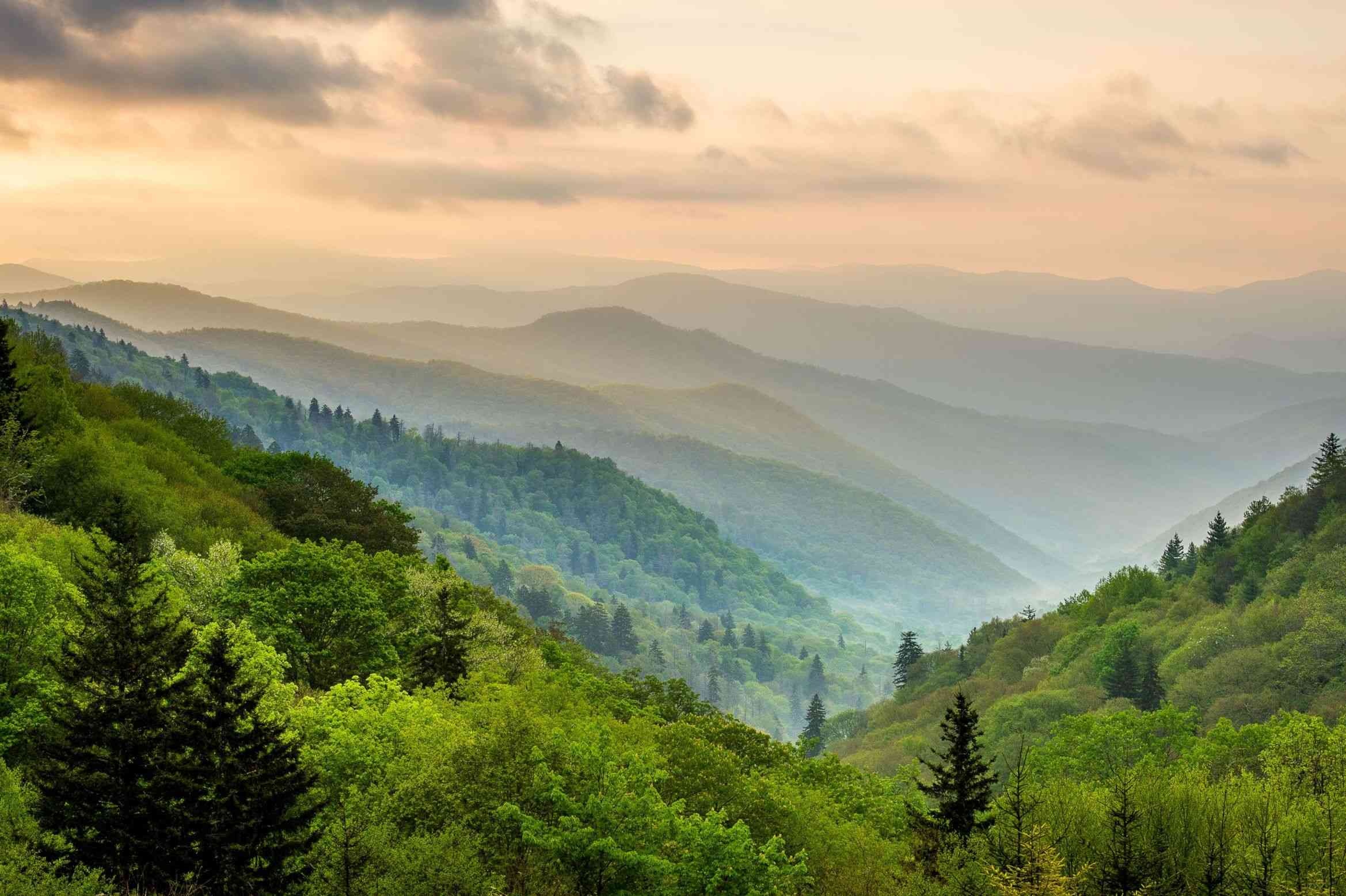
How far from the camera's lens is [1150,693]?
14725 centimetres

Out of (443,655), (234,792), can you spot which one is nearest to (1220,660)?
(443,655)

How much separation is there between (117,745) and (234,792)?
13.9ft

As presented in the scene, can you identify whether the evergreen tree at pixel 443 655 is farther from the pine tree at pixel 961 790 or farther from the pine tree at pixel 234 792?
the pine tree at pixel 961 790

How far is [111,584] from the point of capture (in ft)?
157

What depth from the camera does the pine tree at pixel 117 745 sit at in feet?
131

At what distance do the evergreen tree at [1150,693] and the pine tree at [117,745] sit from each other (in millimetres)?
125368

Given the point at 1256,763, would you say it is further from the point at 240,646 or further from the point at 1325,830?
the point at 240,646

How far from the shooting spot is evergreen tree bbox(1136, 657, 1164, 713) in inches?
5719

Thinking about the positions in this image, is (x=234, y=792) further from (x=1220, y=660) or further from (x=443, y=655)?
(x=1220, y=660)

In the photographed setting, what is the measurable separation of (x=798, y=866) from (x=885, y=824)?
23211 mm

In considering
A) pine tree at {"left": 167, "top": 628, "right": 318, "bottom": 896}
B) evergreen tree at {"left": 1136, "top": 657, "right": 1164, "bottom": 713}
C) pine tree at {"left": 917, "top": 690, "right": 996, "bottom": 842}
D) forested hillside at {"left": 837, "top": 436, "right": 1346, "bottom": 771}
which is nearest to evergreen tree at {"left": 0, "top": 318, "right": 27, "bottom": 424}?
pine tree at {"left": 167, "top": 628, "right": 318, "bottom": 896}

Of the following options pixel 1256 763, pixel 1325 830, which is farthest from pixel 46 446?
pixel 1256 763

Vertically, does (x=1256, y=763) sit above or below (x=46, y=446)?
below

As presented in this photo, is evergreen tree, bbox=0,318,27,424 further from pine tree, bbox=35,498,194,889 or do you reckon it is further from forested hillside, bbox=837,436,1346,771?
forested hillside, bbox=837,436,1346,771
